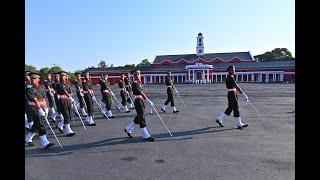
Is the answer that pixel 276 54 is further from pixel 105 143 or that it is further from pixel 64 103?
pixel 105 143

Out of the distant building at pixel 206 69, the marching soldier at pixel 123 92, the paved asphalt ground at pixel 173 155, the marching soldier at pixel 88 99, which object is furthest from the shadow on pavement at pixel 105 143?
the distant building at pixel 206 69

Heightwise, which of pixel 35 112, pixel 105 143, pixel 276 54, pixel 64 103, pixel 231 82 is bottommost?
pixel 105 143

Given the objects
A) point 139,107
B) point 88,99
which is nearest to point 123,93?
point 88,99

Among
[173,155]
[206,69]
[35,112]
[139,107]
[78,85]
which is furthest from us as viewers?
[206,69]

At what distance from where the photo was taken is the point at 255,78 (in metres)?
79.2

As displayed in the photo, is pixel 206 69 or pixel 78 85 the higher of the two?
pixel 206 69

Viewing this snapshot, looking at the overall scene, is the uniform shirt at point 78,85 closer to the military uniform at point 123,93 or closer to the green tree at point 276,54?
the military uniform at point 123,93

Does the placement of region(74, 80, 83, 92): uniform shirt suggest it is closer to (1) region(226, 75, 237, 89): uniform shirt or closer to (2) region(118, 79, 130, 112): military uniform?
(2) region(118, 79, 130, 112): military uniform

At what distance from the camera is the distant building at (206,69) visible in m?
76.4

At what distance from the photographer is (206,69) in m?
83.6
